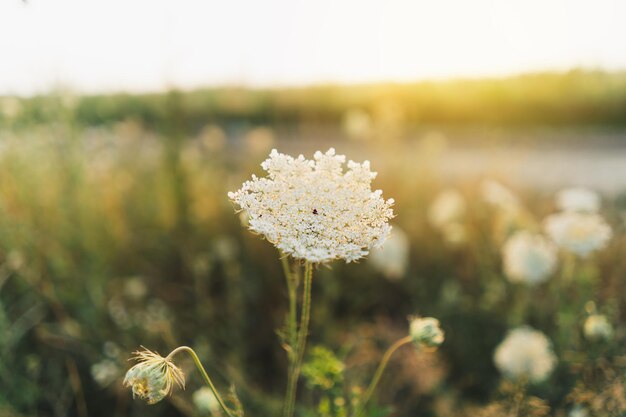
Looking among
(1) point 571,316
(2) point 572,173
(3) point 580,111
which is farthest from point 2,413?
(3) point 580,111

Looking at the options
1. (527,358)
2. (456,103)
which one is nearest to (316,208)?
(527,358)

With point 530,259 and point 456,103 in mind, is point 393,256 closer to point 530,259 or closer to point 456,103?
point 530,259

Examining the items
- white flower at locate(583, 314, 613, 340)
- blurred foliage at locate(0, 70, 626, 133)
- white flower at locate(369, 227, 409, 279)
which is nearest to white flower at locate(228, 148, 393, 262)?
white flower at locate(583, 314, 613, 340)

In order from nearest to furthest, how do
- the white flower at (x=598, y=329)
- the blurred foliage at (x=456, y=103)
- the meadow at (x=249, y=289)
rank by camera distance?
the white flower at (x=598, y=329), the meadow at (x=249, y=289), the blurred foliage at (x=456, y=103)

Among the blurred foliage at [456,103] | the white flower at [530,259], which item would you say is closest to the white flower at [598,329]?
the white flower at [530,259]

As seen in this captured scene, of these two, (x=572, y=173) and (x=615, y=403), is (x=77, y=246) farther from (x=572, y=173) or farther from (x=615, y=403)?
(x=572, y=173)

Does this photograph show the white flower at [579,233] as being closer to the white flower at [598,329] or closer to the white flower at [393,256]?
the white flower at [598,329]

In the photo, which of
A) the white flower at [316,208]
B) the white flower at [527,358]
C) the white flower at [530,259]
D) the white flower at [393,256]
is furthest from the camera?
the white flower at [393,256]
